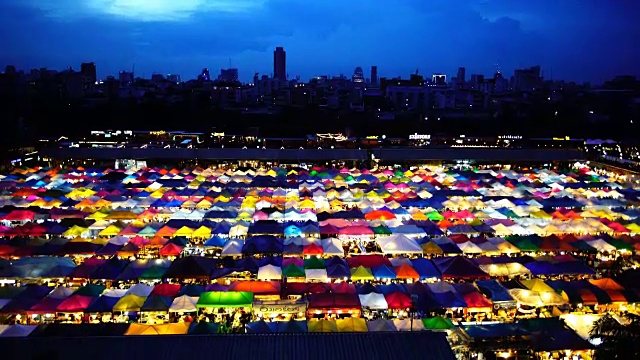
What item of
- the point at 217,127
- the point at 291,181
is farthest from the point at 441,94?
the point at 291,181

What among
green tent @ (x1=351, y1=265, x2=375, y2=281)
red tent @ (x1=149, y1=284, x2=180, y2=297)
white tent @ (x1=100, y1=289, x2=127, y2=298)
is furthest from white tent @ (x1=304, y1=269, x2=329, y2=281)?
white tent @ (x1=100, y1=289, x2=127, y2=298)

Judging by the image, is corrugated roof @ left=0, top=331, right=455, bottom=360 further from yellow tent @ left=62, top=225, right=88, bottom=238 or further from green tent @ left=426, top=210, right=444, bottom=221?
green tent @ left=426, top=210, right=444, bottom=221

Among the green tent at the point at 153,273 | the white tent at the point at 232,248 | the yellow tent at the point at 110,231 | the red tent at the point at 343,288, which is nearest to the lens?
the red tent at the point at 343,288

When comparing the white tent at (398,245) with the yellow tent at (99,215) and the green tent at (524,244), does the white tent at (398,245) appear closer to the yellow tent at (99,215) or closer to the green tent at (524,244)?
the green tent at (524,244)

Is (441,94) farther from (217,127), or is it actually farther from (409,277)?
(409,277)

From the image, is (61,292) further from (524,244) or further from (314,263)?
(524,244)

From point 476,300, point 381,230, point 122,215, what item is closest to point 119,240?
point 122,215

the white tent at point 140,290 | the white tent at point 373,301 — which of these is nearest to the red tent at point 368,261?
the white tent at point 373,301
